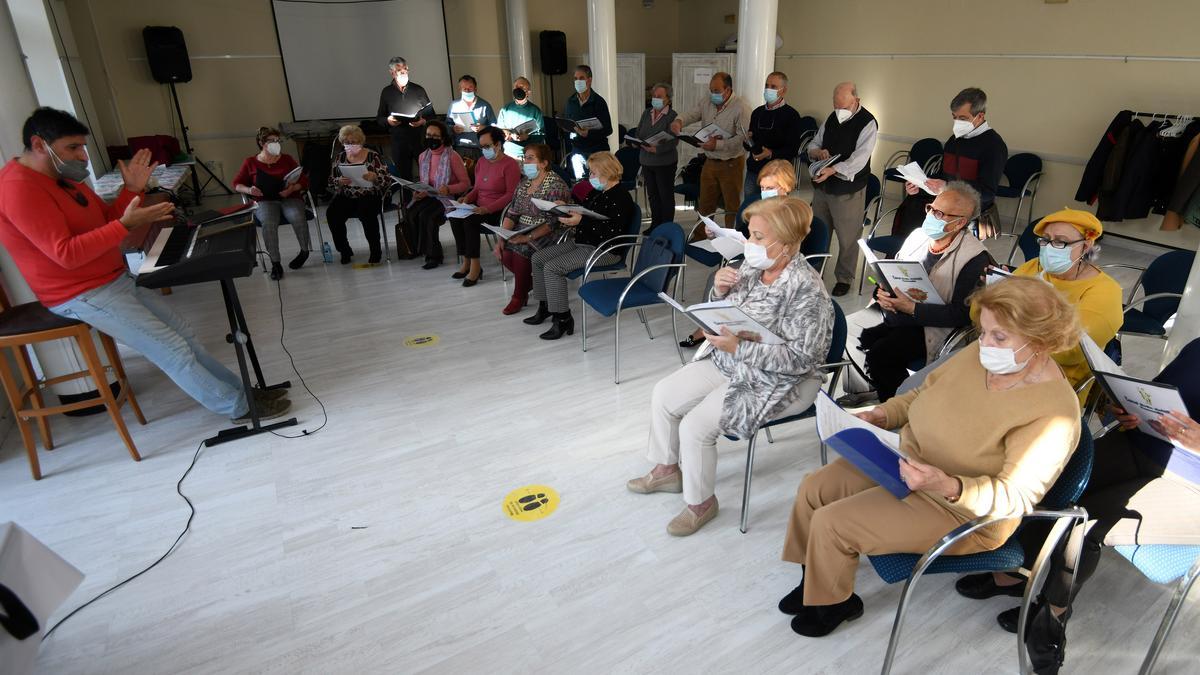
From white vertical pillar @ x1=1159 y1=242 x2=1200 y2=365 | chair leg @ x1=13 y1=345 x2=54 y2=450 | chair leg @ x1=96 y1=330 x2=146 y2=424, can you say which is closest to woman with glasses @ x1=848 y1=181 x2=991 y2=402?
white vertical pillar @ x1=1159 y1=242 x2=1200 y2=365

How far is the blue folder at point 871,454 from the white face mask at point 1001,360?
15.6 inches

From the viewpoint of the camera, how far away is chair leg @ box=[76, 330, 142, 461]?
129 inches

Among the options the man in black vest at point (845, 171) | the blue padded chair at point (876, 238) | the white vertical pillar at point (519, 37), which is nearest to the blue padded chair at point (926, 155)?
the blue padded chair at point (876, 238)

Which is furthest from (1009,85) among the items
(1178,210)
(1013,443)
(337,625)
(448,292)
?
(337,625)

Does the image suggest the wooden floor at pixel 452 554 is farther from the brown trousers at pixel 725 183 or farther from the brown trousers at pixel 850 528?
the brown trousers at pixel 725 183

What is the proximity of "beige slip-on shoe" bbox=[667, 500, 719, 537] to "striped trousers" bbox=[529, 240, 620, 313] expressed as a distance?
227cm

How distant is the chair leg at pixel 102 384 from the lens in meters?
3.27

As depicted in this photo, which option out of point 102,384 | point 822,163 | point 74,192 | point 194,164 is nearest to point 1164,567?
point 822,163

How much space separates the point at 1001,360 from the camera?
192cm

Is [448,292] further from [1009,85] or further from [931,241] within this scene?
[1009,85]

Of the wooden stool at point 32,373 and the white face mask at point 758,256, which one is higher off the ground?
the white face mask at point 758,256

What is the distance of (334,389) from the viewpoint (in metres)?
4.19

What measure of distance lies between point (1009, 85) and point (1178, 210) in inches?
90.5

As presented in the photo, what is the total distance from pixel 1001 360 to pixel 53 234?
12.4ft
